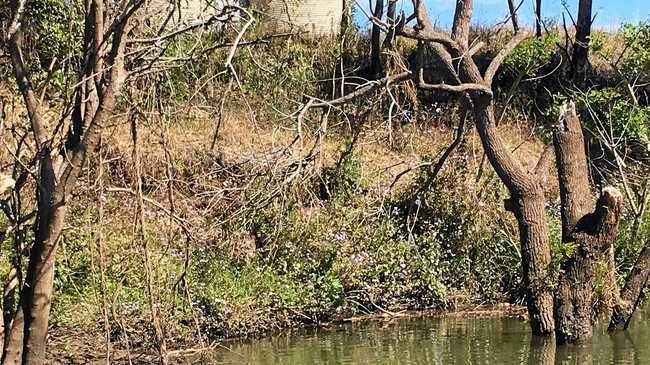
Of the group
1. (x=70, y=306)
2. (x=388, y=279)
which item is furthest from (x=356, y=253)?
(x=70, y=306)

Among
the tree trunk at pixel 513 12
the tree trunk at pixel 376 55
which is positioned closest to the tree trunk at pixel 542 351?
Answer: the tree trunk at pixel 513 12

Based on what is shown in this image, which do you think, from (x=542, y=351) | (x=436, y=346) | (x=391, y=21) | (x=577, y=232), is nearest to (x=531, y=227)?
(x=577, y=232)

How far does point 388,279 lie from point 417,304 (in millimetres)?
592

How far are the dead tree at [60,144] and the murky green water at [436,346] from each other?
401 cm

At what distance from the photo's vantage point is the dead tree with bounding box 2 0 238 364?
531cm

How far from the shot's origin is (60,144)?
235 inches

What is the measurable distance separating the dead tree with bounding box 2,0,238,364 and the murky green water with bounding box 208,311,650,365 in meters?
4.01

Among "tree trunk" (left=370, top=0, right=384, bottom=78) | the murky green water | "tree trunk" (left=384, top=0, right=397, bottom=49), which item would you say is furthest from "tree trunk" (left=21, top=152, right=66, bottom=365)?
"tree trunk" (left=370, top=0, right=384, bottom=78)

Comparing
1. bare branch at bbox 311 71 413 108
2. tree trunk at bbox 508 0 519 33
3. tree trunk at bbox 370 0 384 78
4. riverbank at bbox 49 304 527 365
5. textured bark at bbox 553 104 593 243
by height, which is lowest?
riverbank at bbox 49 304 527 365

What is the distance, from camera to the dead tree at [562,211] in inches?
363

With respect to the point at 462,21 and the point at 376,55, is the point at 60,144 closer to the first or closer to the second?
the point at 462,21

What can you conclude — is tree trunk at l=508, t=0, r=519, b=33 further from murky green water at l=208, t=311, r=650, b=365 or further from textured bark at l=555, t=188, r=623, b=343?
murky green water at l=208, t=311, r=650, b=365

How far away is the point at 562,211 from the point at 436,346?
6.95 feet

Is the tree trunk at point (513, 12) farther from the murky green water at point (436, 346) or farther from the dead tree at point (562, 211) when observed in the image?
the murky green water at point (436, 346)
